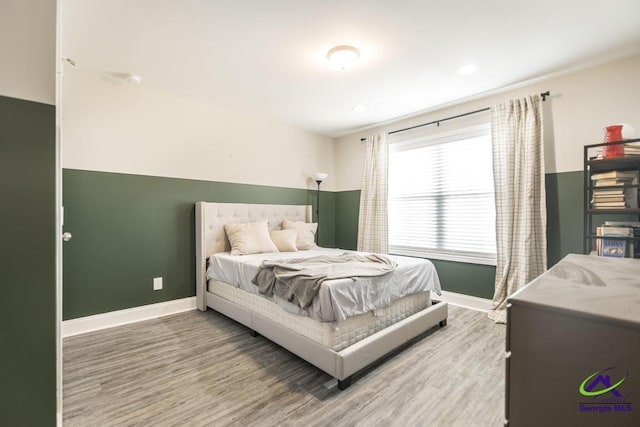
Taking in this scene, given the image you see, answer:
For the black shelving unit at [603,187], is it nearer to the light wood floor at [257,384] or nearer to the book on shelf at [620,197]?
the book on shelf at [620,197]

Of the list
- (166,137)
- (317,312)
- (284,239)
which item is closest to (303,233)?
(284,239)

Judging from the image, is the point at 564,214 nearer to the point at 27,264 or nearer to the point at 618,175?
the point at 618,175

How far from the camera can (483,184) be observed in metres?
3.34

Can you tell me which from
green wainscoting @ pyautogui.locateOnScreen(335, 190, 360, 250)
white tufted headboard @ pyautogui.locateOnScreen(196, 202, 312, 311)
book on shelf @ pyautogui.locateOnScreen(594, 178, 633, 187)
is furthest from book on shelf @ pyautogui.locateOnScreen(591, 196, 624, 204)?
white tufted headboard @ pyautogui.locateOnScreen(196, 202, 312, 311)

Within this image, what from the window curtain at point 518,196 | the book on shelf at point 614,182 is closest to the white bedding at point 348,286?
the window curtain at point 518,196

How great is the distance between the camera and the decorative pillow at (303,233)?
3.91m

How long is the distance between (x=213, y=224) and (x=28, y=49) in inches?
98.7

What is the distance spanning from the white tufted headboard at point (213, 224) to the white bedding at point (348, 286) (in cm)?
16

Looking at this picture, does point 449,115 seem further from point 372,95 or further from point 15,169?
point 15,169

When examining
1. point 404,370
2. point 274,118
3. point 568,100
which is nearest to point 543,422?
point 404,370

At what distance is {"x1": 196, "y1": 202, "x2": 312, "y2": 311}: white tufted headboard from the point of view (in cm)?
328

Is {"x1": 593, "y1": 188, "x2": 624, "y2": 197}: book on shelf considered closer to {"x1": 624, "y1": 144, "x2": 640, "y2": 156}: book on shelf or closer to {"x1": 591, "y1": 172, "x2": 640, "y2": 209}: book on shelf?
{"x1": 591, "y1": 172, "x2": 640, "y2": 209}: book on shelf

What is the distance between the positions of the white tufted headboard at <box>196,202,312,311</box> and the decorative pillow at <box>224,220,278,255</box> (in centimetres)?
12

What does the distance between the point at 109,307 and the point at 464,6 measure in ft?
13.2
